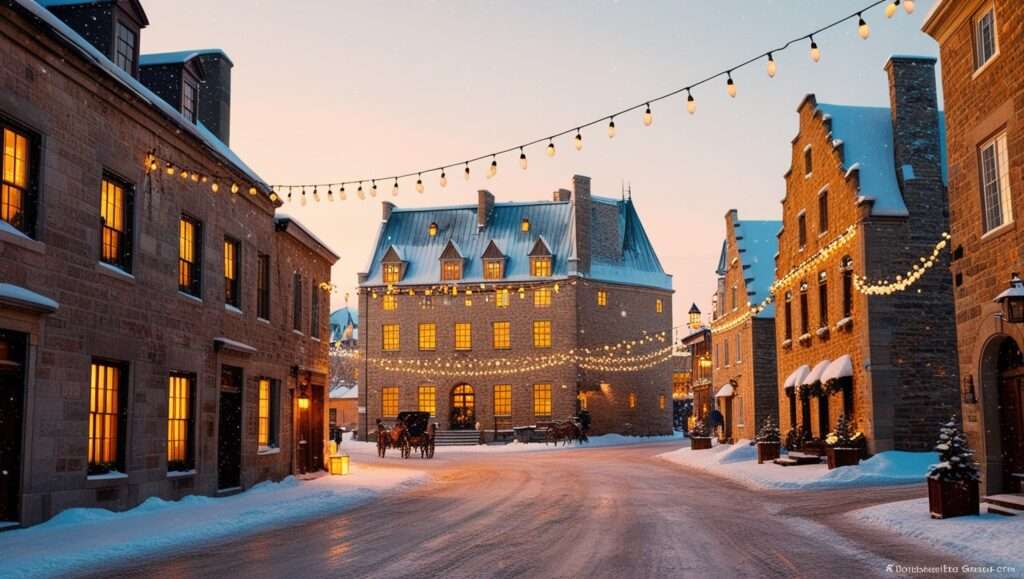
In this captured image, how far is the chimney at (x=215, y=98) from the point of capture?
23.5 metres

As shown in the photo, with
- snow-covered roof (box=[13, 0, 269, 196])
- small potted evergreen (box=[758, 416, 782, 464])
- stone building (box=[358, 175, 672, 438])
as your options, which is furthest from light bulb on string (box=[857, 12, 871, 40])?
stone building (box=[358, 175, 672, 438])

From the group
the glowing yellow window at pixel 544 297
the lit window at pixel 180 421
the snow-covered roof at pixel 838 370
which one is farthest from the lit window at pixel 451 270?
the lit window at pixel 180 421

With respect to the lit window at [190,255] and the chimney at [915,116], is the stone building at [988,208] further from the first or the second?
the lit window at [190,255]

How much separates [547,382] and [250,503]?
3766 cm

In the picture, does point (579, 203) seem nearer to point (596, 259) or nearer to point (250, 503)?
point (596, 259)

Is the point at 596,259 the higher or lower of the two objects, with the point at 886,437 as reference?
higher

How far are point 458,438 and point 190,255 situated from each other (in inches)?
1418

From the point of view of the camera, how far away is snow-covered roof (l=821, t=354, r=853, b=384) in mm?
25125

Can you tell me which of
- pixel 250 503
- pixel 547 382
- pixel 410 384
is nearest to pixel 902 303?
pixel 250 503

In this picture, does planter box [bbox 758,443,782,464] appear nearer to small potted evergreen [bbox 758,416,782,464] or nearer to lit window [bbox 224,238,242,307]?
small potted evergreen [bbox 758,416,782,464]

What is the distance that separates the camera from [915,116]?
84.1 feet

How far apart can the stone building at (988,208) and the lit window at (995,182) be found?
0.6 inches

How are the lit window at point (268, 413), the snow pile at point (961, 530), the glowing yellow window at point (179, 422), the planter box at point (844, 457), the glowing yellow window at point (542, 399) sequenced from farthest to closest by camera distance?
the glowing yellow window at point (542, 399)
the planter box at point (844, 457)
the lit window at point (268, 413)
the glowing yellow window at point (179, 422)
the snow pile at point (961, 530)

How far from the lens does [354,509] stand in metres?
17.4
